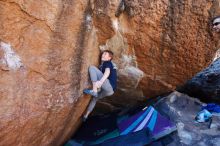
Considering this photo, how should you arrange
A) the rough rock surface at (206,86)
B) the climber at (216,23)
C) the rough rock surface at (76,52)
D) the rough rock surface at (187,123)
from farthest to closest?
the rough rock surface at (206,86) → the rough rock surface at (187,123) → the climber at (216,23) → the rough rock surface at (76,52)

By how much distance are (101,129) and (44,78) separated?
2202mm

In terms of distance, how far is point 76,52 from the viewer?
4.45 meters

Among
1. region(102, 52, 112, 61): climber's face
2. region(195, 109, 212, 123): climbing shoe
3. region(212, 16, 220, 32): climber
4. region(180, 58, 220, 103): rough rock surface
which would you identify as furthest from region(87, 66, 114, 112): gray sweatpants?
region(180, 58, 220, 103): rough rock surface

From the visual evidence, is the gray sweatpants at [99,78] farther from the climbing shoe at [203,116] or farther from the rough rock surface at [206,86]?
the rough rock surface at [206,86]

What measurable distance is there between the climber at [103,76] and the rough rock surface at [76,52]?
115 mm

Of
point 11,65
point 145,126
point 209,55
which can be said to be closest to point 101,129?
point 145,126

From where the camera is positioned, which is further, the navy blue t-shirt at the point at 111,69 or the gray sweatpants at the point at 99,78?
the navy blue t-shirt at the point at 111,69

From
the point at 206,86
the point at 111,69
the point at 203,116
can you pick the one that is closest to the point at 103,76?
the point at 111,69

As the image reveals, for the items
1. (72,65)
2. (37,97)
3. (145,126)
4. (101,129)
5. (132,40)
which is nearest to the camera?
(37,97)

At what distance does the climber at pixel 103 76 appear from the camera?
477 cm

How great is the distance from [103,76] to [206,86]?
4.42 m

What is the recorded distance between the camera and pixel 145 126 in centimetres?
558

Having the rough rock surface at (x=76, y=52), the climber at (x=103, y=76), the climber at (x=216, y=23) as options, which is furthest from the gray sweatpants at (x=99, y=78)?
the climber at (x=216, y=23)

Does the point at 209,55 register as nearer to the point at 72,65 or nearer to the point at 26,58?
the point at 72,65
